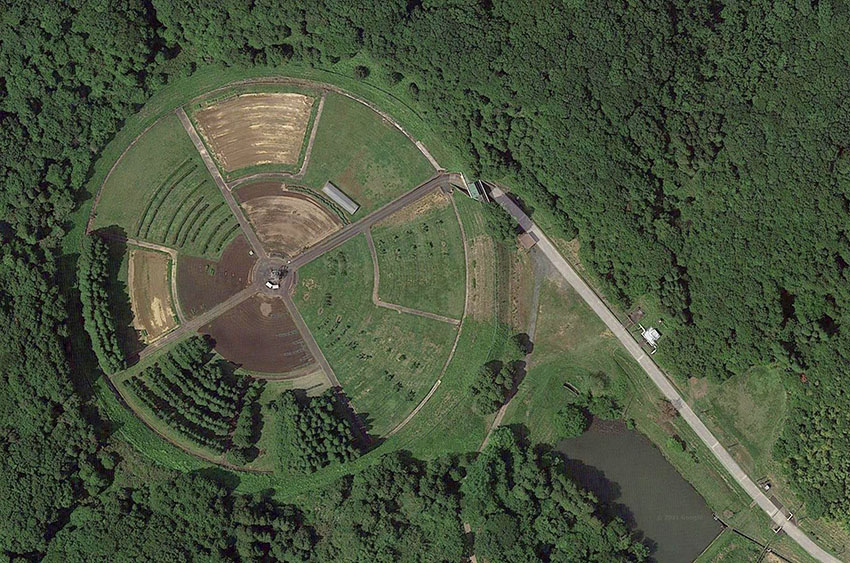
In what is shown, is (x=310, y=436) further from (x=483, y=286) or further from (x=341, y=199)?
(x=341, y=199)

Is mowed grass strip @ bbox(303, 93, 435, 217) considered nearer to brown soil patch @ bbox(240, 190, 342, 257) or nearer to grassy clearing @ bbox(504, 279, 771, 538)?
brown soil patch @ bbox(240, 190, 342, 257)

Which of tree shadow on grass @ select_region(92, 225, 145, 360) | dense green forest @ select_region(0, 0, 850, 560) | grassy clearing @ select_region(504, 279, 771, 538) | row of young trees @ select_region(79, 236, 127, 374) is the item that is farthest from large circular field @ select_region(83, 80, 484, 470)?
grassy clearing @ select_region(504, 279, 771, 538)

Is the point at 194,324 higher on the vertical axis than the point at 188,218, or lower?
lower

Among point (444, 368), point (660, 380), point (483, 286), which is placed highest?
point (483, 286)

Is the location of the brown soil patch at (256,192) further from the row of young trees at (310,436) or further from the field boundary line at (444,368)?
the row of young trees at (310,436)

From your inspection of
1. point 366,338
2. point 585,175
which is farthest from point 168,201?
point 585,175

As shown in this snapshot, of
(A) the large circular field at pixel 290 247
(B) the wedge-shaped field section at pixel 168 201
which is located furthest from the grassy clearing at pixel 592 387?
(B) the wedge-shaped field section at pixel 168 201
